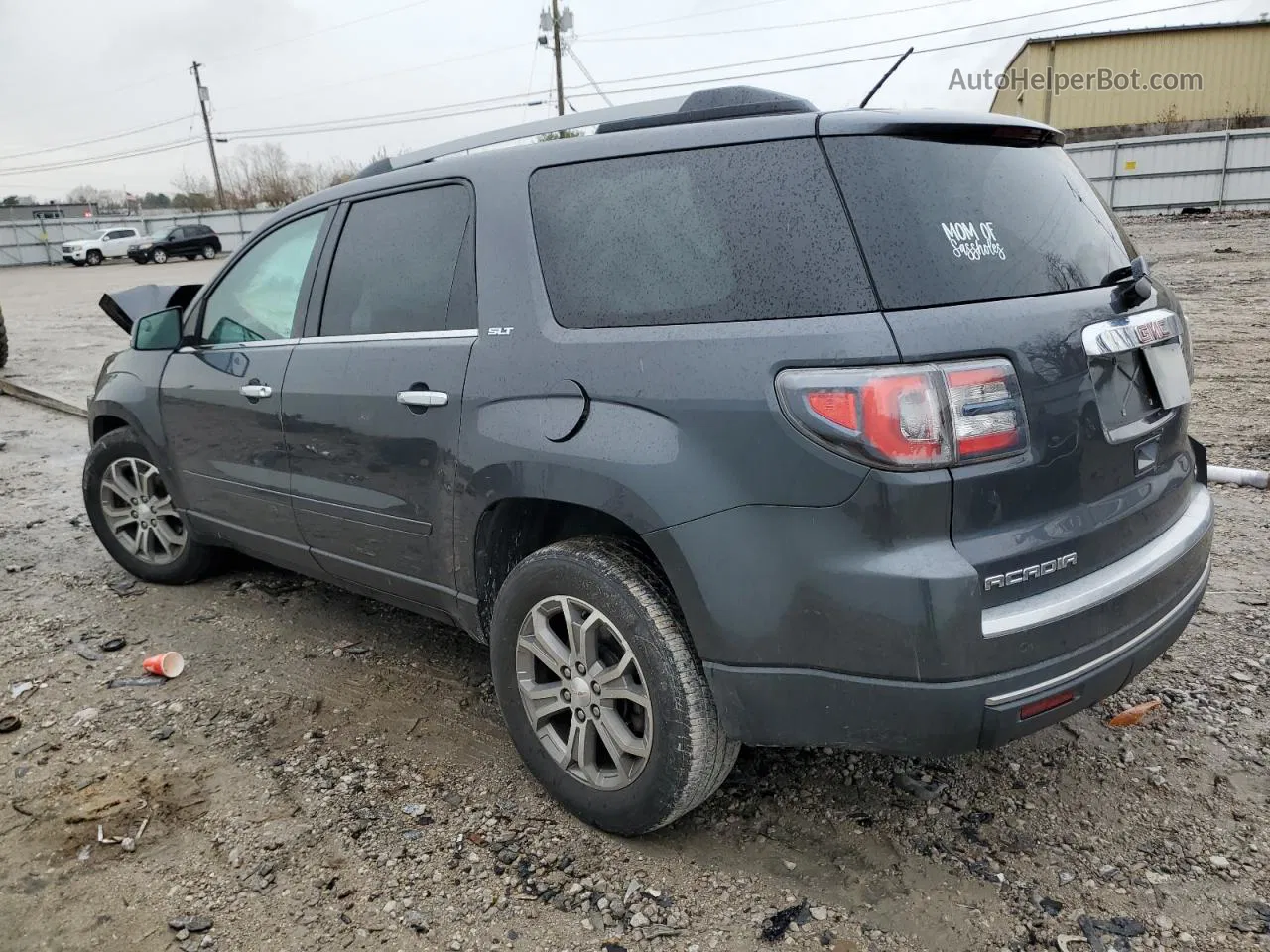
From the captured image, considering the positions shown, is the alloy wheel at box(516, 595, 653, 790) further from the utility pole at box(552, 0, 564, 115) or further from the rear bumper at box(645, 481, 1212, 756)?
the utility pole at box(552, 0, 564, 115)

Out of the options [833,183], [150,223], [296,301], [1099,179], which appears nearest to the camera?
[833,183]

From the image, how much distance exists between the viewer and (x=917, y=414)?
1.93 metres

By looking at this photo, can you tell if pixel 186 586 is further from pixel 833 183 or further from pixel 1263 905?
pixel 1263 905

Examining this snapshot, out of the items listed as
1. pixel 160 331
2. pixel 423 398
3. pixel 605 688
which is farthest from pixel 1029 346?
pixel 160 331

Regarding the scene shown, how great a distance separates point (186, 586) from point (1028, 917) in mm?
3956

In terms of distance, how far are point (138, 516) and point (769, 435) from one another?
12.1 ft

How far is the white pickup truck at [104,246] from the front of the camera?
38.3 metres

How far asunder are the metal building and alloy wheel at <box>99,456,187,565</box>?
37458 mm

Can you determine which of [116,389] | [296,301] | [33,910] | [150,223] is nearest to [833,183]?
[296,301]

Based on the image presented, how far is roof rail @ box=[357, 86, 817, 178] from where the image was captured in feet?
7.86

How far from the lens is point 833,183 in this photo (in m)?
2.10

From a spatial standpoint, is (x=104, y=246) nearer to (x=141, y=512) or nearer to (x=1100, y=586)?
(x=141, y=512)

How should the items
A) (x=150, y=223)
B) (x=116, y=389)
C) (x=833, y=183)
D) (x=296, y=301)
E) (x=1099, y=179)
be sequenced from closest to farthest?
(x=833, y=183) < (x=296, y=301) < (x=116, y=389) < (x=1099, y=179) < (x=150, y=223)

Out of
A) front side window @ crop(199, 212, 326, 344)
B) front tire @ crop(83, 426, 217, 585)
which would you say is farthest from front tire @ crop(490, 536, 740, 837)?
front tire @ crop(83, 426, 217, 585)
